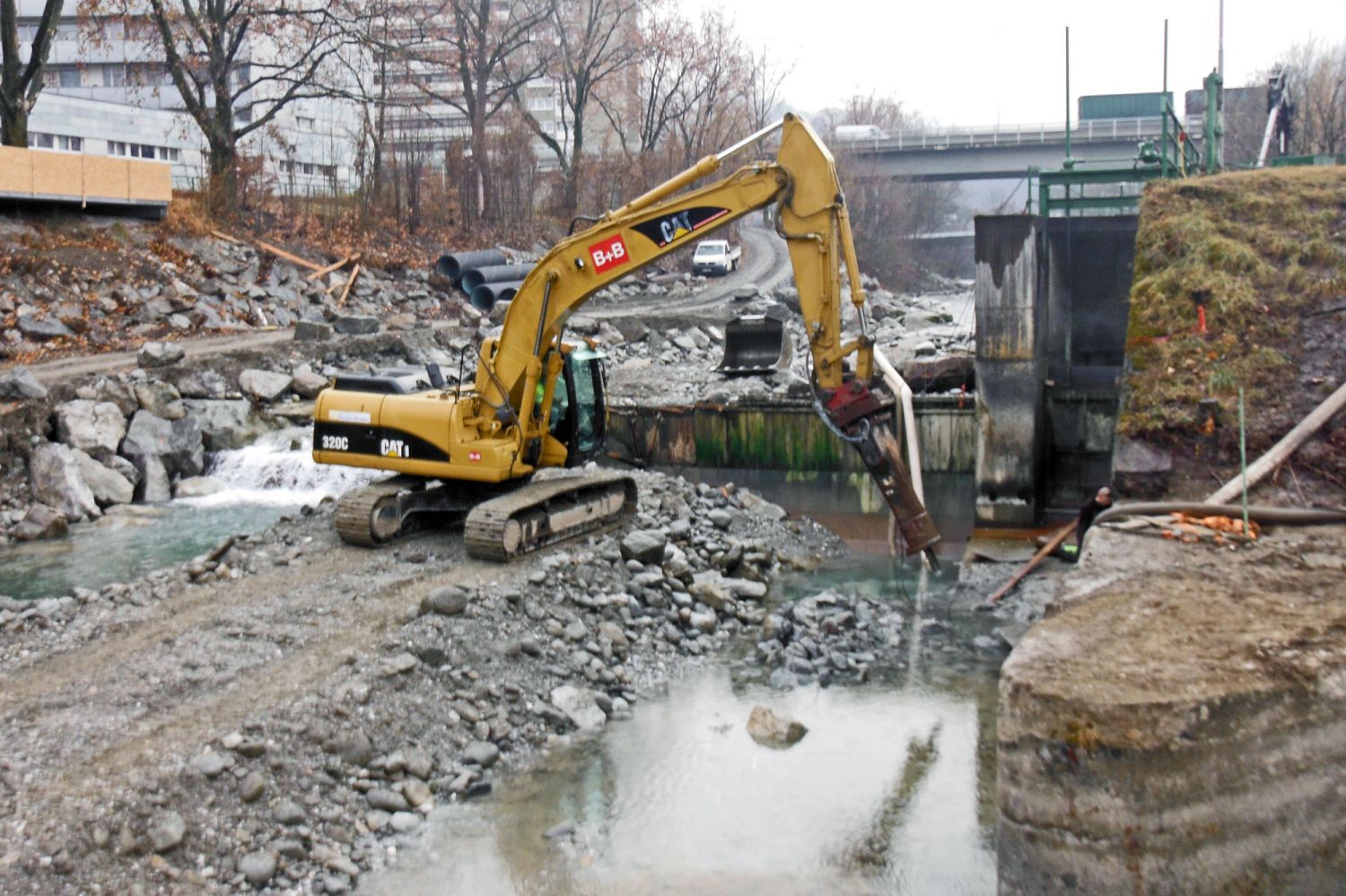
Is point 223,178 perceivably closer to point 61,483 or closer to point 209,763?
point 61,483

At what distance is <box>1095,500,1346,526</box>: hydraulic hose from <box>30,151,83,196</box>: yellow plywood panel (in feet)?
79.1

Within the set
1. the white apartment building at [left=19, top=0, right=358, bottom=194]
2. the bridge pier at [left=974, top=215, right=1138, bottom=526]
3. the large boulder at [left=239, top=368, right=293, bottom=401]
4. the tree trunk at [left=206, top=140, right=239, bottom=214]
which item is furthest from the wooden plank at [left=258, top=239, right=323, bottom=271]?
the bridge pier at [left=974, top=215, right=1138, bottom=526]

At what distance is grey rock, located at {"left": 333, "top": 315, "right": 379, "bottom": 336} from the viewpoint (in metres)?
24.9

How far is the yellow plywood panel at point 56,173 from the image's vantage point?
84.9ft

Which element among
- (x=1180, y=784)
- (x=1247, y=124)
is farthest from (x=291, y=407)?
(x=1247, y=124)

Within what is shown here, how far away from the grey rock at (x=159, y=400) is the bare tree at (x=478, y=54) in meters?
20.1

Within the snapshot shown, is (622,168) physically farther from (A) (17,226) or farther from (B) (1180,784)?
(B) (1180,784)

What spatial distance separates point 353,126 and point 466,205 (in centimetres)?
2385

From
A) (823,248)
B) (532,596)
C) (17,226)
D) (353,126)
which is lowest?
(532,596)

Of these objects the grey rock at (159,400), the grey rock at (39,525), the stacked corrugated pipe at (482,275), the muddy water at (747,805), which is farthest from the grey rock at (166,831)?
the stacked corrugated pipe at (482,275)

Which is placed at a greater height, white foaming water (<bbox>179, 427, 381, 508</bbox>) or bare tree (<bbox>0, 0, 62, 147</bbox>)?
bare tree (<bbox>0, 0, 62, 147</bbox>)

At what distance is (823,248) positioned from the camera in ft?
38.1

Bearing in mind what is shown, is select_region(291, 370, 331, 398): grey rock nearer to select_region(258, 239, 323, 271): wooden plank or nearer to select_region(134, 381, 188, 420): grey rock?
select_region(134, 381, 188, 420): grey rock

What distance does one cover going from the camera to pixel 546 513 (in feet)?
41.6
